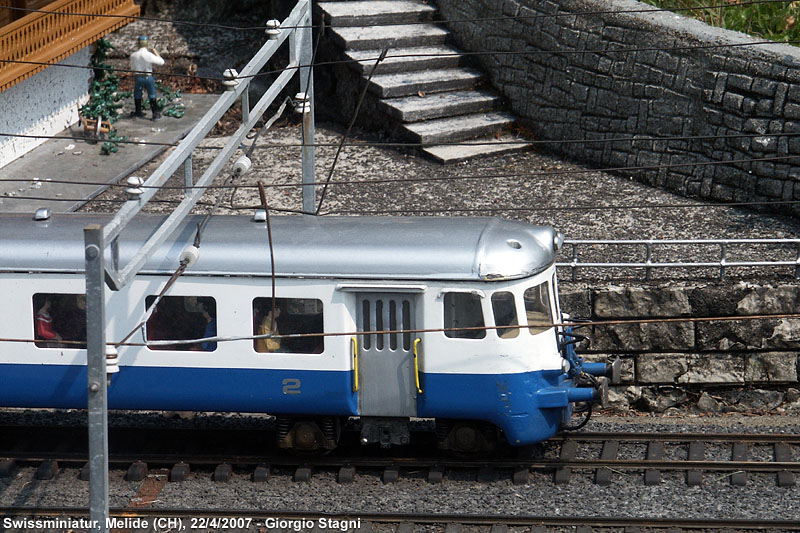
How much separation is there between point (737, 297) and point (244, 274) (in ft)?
19.3

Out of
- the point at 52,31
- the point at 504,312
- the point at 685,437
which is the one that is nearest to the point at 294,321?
the point at 504,312

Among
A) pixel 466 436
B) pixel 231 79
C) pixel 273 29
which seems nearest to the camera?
pixel 231 79

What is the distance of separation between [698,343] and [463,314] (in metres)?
4.04

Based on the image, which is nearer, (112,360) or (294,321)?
(112,360)

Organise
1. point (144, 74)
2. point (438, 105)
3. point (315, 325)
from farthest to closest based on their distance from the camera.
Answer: point (144, 74) → point (438, 105) → point (315, 325)

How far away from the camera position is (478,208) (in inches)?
591

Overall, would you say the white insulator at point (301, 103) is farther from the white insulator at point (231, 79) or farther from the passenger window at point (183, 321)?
the passenger window at point (183, 321)

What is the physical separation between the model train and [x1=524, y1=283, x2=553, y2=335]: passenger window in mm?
16

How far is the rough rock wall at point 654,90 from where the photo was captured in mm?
14586

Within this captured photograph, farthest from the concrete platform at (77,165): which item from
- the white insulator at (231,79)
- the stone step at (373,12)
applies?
the white insulator at (231,79)

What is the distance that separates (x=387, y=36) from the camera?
18594 mm

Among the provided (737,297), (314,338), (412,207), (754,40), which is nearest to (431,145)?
(412,207)

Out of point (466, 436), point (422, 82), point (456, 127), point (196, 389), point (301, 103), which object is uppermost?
point (301, 103)

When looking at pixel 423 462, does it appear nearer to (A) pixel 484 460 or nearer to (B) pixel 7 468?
(A) pixel 484 460
